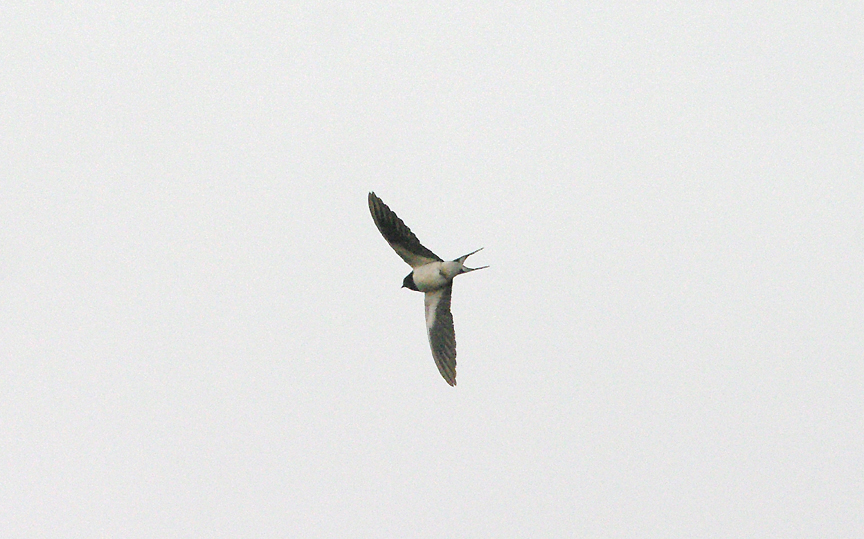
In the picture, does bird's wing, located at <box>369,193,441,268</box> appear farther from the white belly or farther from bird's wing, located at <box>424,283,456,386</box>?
bird's wing, located at <box>424,283,456,386</box>

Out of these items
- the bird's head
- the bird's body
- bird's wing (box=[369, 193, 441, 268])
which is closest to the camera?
bird's wing (box=[369, 193, 441, 268])

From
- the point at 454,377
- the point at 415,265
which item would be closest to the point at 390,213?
the point at 415,265

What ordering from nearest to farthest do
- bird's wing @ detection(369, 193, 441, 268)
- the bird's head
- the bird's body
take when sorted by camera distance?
1. bird's wing @ detection(369, 193, 441, 268)
2. the bird's body
3. the bird's head

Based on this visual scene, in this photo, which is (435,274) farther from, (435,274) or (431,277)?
(431,277)

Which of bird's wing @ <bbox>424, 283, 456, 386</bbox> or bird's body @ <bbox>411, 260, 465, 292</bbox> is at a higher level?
bird's body @ <bbox>411, 260, 465, 292</bbox>

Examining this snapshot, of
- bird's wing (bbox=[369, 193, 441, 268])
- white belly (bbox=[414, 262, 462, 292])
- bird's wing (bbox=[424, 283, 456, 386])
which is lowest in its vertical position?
bird's wing (bbox=[424, 283, 456, 386])

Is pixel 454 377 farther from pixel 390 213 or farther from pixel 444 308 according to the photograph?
pixel 390 213

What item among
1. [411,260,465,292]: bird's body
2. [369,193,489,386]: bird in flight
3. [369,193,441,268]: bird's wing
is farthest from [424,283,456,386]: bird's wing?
[369,193,441,268]: bird's wing

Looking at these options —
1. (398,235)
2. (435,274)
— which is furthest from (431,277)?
(398,235)

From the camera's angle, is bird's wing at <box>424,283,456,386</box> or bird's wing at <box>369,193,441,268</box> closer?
bird's wing at <box>369,193,441,268</box>
